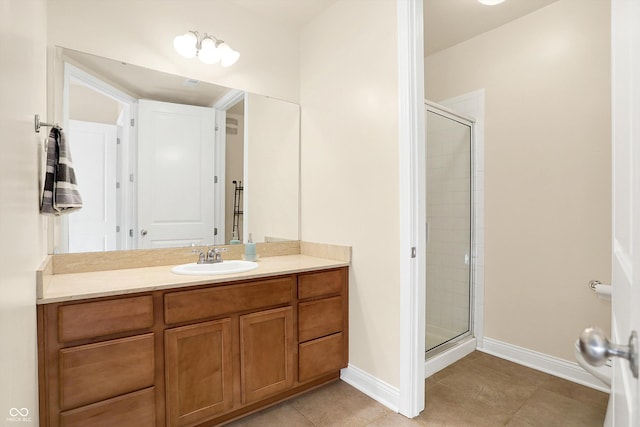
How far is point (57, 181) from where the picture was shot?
4.86 feet

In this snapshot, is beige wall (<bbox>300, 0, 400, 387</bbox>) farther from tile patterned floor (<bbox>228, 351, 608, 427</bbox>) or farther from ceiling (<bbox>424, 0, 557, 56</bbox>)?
ceiling (<bbox>424, 0, 557, 56</bbox>)

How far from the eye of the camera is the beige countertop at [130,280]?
1438 millimetres

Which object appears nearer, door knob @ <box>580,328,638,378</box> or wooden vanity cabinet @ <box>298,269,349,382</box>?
door knob @ <box>580,328,638,378</box>

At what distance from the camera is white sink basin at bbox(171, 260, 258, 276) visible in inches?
73.0

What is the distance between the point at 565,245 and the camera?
7.89 ft

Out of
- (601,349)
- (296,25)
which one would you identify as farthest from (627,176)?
(296,25)

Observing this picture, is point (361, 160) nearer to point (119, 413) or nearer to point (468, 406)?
point (468, 406)

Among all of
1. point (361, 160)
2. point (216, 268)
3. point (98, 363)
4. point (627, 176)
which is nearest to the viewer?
point (627, 176)

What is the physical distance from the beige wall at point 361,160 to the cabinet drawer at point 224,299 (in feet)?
1.78

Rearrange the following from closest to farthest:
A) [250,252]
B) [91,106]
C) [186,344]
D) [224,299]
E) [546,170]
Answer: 1. [186,344]
2. [224,299]
3. [91,106]
4. [250,252]
5. [546,170]

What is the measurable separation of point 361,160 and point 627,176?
1.59m

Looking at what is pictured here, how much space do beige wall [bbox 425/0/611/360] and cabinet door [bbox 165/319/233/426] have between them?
7.09ft

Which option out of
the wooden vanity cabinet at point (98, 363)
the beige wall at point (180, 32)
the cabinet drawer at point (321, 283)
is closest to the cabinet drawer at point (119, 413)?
the wooden vanity cabinet at point (98, 363)

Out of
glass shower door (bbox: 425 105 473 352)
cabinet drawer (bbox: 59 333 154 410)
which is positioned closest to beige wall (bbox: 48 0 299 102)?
glass shower door (bbox: 425 105 473 352)
